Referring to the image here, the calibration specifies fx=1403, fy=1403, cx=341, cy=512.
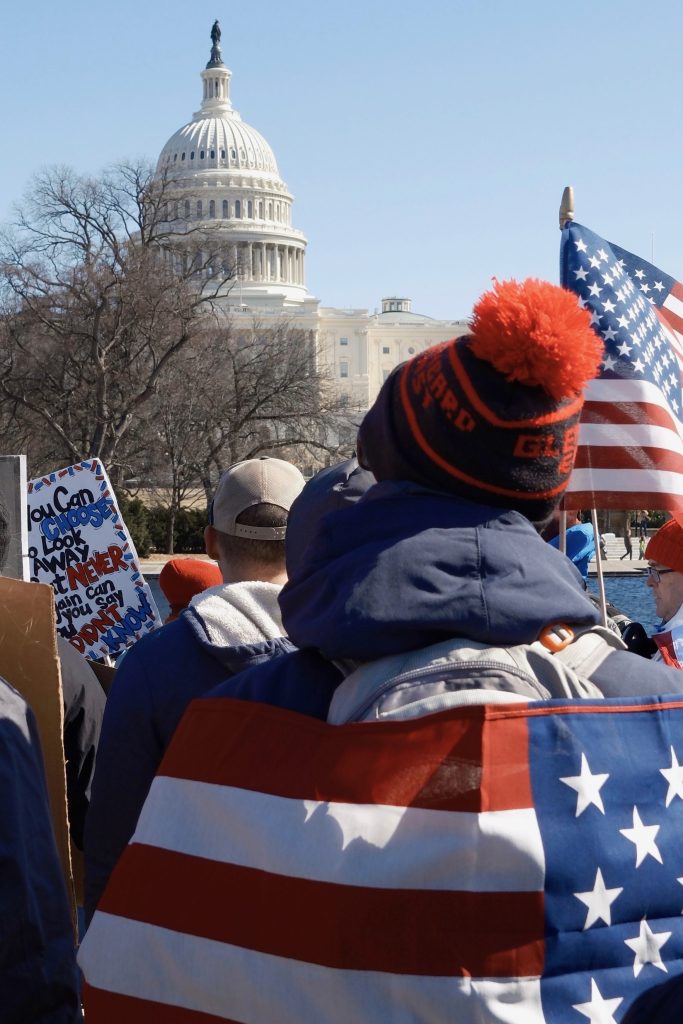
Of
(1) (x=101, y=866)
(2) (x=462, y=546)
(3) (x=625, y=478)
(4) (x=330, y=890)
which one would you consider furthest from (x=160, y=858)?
(3) (x=625, y=478)

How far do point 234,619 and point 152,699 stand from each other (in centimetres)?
20

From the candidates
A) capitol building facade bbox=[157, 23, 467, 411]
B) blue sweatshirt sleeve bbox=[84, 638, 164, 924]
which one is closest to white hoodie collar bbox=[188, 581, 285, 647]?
blue sweatshirt sleeve bbox=[84, 638, 164, 924]

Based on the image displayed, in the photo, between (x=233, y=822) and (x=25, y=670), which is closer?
(x=233, y=822)

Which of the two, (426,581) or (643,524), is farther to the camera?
(643,524)

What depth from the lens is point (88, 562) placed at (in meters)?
6.13

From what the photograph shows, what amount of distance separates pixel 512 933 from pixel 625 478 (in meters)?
2.65

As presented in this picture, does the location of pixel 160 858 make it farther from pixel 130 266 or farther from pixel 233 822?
pixel 130 266

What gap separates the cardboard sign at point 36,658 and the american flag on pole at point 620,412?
68.9 inches

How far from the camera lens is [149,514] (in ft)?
125

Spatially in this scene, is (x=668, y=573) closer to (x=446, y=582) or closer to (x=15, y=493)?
(x=15, y=493)

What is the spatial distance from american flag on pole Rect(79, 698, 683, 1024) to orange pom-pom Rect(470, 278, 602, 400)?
370 mm

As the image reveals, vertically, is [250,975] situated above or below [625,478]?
below

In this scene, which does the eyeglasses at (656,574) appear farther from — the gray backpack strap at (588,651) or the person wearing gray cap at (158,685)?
the gray backpack strap at (588,651)

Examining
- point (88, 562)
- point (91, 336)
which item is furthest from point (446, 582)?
point (91, 336)
